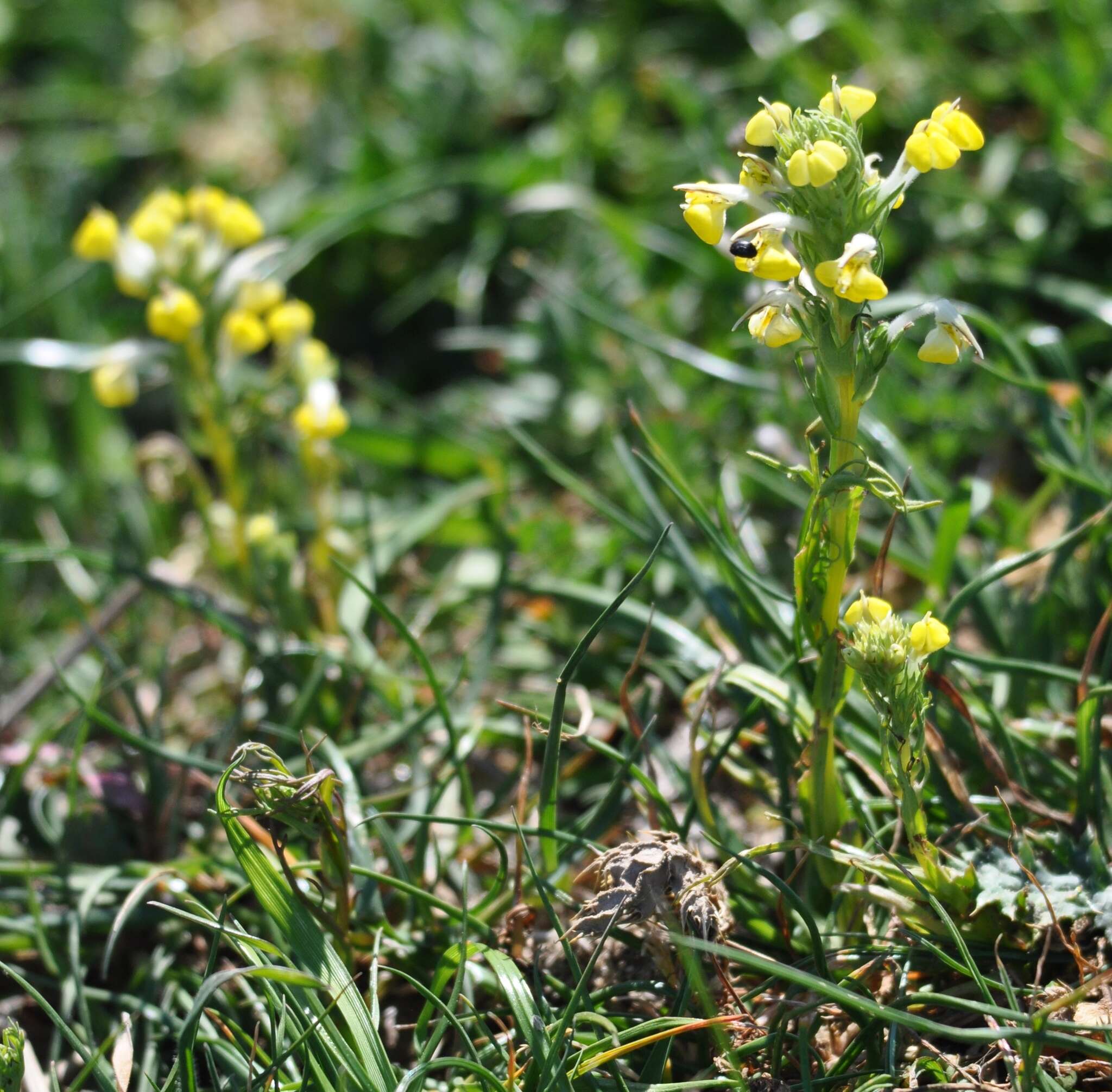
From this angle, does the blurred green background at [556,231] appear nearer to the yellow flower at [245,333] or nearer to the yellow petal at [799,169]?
the yellow flower at [245,333]

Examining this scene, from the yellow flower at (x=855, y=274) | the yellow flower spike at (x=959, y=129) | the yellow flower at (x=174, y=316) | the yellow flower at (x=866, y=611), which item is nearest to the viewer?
the yellow flower at (x=855, y=274)

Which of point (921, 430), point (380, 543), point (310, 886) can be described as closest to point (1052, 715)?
point (921, 430)

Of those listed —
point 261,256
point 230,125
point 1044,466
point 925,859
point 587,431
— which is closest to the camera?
point 925,859

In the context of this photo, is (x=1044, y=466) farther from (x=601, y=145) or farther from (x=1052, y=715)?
(x=601, y=145)

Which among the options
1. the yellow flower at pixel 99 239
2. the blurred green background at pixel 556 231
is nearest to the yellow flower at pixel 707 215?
the blurred green background at pixel 556 231

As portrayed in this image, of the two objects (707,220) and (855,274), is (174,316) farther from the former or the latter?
(855,274)
